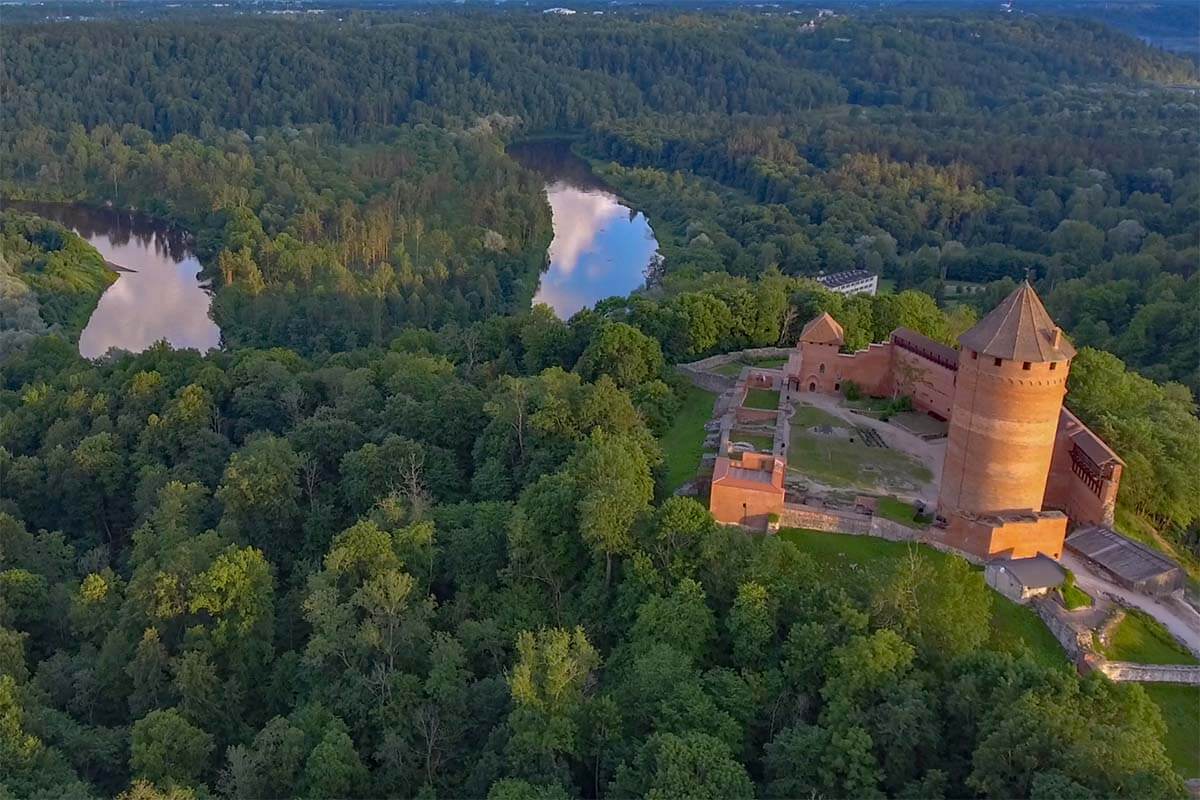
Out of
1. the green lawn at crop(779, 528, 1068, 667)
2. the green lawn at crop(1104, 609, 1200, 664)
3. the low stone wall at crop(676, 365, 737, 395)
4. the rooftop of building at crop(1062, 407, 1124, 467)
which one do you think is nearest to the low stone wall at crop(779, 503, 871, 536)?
the green lawn at crop(779, 528, 1068, 667)

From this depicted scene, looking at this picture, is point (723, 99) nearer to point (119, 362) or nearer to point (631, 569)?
point (119, 362)

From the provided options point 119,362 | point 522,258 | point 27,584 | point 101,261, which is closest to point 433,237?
point 522,258

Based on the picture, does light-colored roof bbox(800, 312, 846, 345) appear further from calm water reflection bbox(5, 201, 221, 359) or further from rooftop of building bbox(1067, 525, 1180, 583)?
calm water reflection bbox(5, 201, 221, 359)

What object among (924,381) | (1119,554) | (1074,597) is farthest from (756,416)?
(1074,597)

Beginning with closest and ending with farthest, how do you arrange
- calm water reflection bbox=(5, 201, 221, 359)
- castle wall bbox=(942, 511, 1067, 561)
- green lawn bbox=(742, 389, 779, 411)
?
1. castle wall bbox=(942, 511, 1067, 561)
2. green lawn bbox=(742, 389, 779, 411)
3. calm water reflection bbox=(5, 201, 221, 359)

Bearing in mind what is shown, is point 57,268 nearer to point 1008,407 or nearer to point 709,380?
point 709,380
